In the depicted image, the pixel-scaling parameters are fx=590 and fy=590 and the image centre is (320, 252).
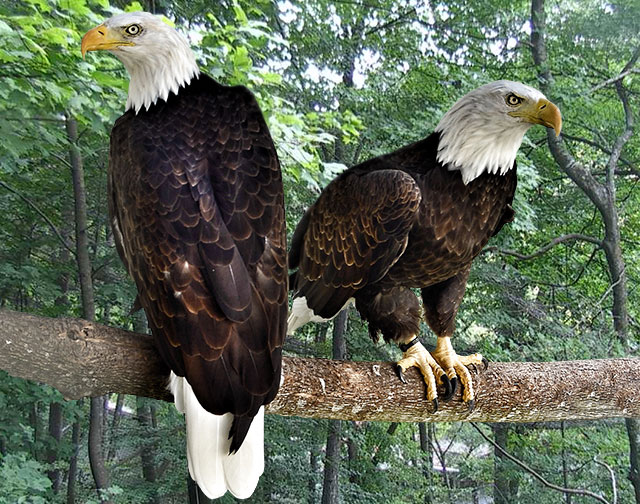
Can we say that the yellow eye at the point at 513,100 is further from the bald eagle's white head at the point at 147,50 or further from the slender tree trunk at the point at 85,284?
the slender tree trunk at the point at 85,284

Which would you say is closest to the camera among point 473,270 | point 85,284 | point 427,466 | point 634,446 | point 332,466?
point 85,284

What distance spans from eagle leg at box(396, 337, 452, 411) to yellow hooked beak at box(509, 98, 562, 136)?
1.96ft

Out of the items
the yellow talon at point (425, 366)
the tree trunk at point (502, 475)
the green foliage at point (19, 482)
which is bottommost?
the tree trunk at point (502, 475)

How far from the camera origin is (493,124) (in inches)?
50.7

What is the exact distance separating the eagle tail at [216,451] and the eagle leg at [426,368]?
1.77 feet

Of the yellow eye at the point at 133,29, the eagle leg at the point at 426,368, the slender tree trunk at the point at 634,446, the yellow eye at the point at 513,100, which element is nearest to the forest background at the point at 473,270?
the slender tree trunk at the point at 634,446

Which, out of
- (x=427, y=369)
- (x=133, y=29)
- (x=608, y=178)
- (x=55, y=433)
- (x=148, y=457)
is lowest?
(x=148, y=457)

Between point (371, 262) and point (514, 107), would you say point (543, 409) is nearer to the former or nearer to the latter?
point (371, 262)

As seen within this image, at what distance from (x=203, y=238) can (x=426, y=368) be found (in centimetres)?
76

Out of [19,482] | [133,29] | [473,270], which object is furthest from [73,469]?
[133,29]

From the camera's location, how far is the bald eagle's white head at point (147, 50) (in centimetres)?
108

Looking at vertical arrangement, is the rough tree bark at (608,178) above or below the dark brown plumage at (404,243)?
above

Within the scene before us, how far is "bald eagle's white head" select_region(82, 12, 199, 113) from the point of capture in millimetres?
1081

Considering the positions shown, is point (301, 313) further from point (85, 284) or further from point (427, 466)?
point (427, 466)
